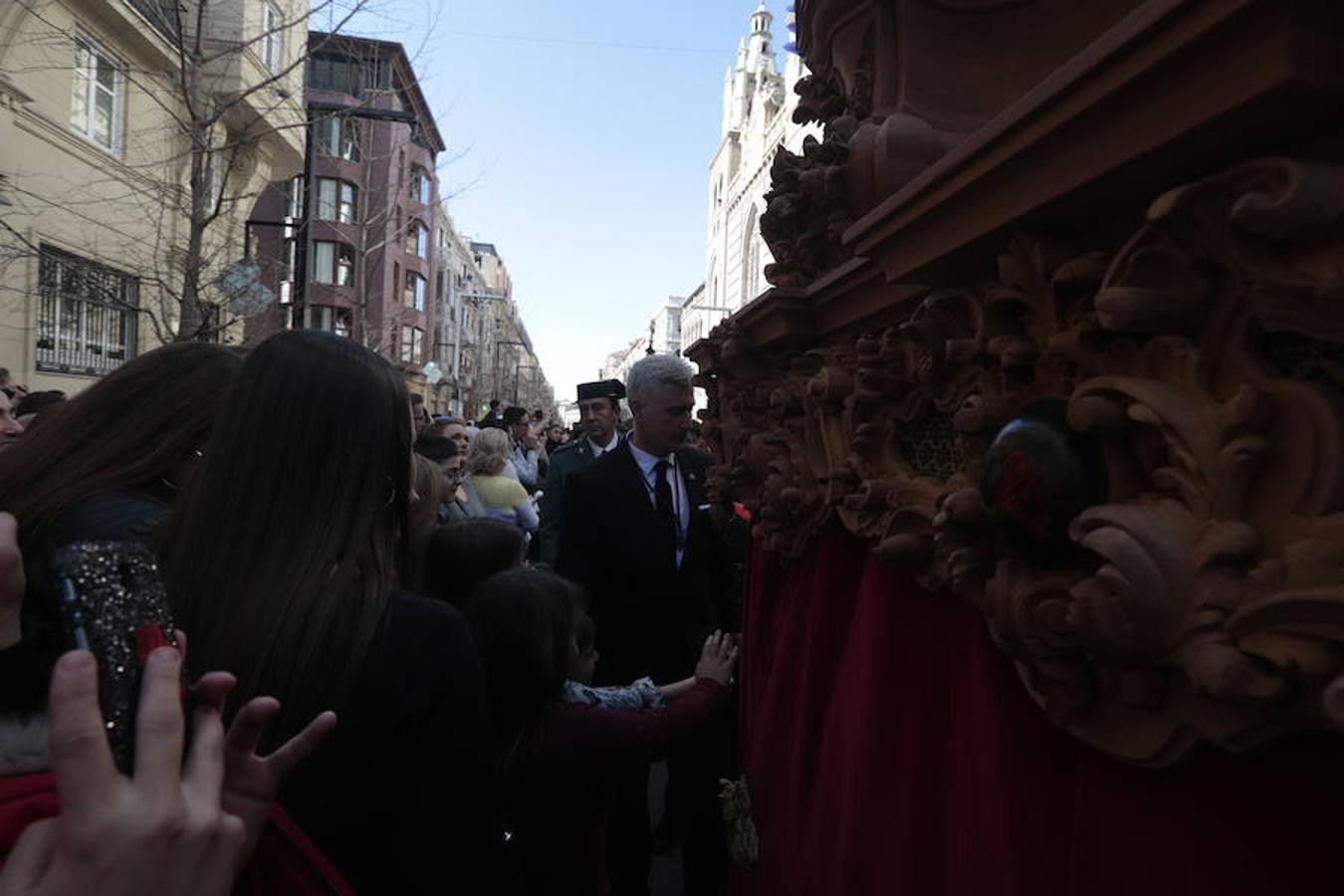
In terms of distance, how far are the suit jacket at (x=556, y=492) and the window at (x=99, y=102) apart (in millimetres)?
11442

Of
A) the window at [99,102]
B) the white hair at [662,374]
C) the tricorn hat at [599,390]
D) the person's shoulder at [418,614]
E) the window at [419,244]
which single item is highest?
the window at [419,244]

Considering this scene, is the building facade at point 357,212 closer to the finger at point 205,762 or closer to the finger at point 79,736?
the finger at point 205,762

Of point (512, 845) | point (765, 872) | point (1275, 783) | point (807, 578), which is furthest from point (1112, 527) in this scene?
point (512, 845)

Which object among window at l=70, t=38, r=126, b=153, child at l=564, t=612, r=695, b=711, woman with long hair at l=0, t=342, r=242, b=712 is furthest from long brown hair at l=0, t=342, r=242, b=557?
window at l=70, t=38, r=126, b=153

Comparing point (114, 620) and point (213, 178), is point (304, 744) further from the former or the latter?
point (213, 178)

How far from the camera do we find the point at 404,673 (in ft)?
4.34

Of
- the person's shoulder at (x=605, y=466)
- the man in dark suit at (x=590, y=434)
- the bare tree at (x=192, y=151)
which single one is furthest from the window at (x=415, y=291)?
the person's shoulder at (x=605, y=466)

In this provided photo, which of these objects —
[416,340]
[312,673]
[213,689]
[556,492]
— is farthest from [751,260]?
[213,689]

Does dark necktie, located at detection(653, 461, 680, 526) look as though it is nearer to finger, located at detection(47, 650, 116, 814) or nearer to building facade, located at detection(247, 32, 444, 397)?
building facade, located at detection(247, 32, 444, 397)

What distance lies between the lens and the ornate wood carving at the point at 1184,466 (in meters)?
0.73

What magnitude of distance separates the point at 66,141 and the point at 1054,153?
15.5 meters

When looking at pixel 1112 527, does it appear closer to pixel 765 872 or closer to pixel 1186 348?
pixel 1186 348

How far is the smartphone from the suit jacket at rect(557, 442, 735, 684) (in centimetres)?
268

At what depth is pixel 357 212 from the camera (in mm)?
23484
